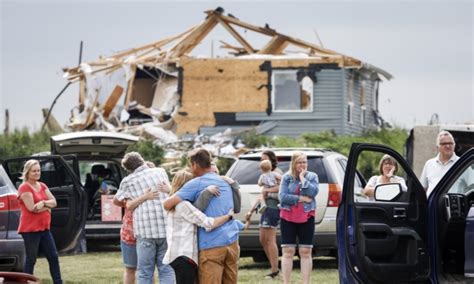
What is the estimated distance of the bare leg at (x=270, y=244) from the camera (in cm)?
1747

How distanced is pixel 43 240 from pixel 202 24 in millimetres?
32168

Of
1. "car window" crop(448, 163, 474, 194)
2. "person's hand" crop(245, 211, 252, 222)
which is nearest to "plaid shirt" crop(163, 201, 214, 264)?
"car window" crop(448, 163, 474, 194)

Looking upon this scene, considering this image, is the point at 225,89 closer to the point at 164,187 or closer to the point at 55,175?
the point at 55,175

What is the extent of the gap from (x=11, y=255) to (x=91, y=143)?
6.84m

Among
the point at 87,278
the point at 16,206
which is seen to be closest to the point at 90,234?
the point at 87,278

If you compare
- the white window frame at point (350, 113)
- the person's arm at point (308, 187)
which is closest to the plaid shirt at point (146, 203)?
the person's arm at point (308, 187)

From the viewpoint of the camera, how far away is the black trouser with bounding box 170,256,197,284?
11758 millimetres

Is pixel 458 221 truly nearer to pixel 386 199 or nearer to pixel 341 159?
pixel 386 199

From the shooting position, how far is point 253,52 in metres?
47.4

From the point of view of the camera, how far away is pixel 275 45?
155 feet

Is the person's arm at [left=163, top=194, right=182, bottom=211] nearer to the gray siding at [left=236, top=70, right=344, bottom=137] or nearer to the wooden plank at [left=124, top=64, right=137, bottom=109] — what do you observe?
the gray siding at [left=236, top=70, right=344, bottom=137]

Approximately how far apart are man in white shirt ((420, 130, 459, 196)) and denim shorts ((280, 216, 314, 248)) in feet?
4.82

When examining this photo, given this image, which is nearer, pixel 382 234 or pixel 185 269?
pixel 382 234

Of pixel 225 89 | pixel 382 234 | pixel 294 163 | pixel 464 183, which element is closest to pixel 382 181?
pixel 294 163
